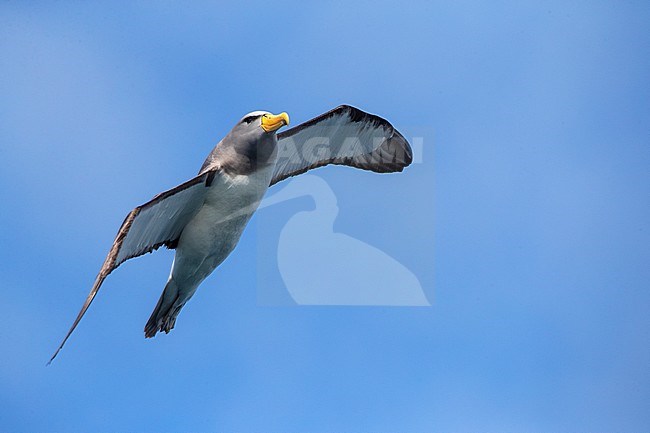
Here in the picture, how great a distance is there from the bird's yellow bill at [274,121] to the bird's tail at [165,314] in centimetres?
300

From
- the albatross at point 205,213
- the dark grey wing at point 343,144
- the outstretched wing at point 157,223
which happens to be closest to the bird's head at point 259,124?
the albatross at point 205,213

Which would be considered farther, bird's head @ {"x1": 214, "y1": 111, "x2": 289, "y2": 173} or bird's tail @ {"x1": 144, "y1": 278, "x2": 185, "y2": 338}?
bird's tail @ {"x1": 144, "y1": 278, "x2": 185, "y2": 338}

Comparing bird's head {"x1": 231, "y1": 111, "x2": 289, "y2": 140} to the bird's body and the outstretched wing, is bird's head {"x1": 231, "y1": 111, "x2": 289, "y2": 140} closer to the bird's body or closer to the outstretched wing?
the bird's body

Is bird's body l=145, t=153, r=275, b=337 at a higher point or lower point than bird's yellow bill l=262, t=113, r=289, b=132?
lower

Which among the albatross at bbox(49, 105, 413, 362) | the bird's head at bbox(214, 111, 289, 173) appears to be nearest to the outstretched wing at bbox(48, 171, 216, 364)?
the albatross at bbox(49, 105, 413, 362)

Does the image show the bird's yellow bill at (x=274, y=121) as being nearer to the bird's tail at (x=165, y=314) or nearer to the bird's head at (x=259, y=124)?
the bird's head at (x=259, y=124)

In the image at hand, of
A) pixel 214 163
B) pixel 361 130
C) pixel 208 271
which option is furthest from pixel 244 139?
pixel 361 130

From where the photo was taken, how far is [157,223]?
11.2 m

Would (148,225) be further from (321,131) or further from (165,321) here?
(321,131)

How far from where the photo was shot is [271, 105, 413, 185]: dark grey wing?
43.4ft

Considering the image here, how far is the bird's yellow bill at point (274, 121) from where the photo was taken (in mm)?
10922

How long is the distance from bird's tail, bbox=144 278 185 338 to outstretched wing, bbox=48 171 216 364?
0.82 m

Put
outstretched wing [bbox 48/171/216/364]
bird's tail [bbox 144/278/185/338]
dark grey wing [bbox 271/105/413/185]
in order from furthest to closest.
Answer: dark grey wing [bbox 271/105/413/185] < bird's tail [bbox 144/278/185/338] < outstretched wing [bbox 48/171/216/364]

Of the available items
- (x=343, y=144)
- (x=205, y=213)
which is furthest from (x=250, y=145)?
(x=343, y=144)
